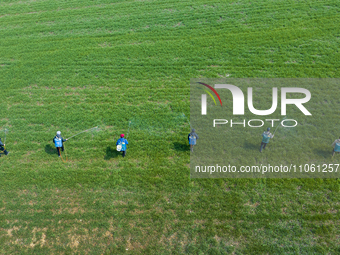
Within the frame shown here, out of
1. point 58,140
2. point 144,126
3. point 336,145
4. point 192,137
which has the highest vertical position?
point 144,126

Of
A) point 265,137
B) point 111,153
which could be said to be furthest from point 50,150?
point 265,137

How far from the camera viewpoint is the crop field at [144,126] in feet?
39.4

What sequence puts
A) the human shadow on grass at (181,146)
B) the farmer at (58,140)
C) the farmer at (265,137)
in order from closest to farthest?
the farmer at (265,137) < the farmer at (58,140) < the human shadow on grass at (181,146)

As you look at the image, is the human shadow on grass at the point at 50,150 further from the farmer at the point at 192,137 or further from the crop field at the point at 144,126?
the farmer at the point at 192,137

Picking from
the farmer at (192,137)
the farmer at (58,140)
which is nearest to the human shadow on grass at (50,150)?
the farmer at (58,140)

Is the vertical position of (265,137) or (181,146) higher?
(265,137)

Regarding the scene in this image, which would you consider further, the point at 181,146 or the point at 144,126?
the point at 144,126

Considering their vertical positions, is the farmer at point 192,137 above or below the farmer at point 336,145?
above

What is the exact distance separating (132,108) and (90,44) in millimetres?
9651

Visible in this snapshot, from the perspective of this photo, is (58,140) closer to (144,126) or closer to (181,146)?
(144,126)

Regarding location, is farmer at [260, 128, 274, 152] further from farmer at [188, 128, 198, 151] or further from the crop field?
farmer at [188, 128, 198, 151]

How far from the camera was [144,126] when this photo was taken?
16.6 metres

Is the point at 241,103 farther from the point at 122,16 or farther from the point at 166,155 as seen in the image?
the point at 122,16

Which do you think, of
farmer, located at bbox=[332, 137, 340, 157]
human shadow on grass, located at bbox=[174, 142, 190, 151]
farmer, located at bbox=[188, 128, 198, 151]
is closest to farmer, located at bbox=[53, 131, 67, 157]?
human shadow on grass, located at bbox=[174, 142, 190, 151]
